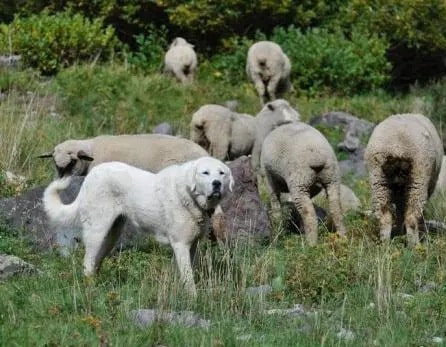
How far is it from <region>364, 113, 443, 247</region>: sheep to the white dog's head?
3.09 meters

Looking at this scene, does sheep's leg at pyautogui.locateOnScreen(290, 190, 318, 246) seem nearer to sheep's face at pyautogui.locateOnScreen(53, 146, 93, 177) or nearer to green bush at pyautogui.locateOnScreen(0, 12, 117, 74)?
sheep's face at pyautogui.locateOnScreen(53, 146, 93, 177)

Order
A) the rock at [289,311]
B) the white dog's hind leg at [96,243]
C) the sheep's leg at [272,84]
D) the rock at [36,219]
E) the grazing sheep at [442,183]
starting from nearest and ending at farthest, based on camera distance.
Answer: the rock at [289,311]
the white dog's hind leg at [96,243]
the rock at [36,219]
the grazing sheep at [442,183]
the sheep's leg at [272,84]

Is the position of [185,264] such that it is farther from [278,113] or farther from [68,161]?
[278,113]

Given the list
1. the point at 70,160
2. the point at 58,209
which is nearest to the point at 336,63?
the point at 70,160

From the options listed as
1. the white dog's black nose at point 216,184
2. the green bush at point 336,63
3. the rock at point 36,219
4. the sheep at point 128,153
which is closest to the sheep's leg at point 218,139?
the sheep at point 128,153

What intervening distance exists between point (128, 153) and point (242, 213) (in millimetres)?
1733

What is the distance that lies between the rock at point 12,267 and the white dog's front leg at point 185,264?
1.34m

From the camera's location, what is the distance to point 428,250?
1159 cm

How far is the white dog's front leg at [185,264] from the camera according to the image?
963 centimetres

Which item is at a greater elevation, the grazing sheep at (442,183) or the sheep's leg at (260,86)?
the sheep's leg at (260,86)

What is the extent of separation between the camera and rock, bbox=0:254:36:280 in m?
10.1

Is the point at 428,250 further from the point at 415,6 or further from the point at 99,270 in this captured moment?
the point at 415,6

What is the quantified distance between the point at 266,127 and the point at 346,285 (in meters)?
8.21

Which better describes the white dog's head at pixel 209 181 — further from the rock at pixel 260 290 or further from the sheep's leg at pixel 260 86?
the sheep's leg at pixel 260 86
